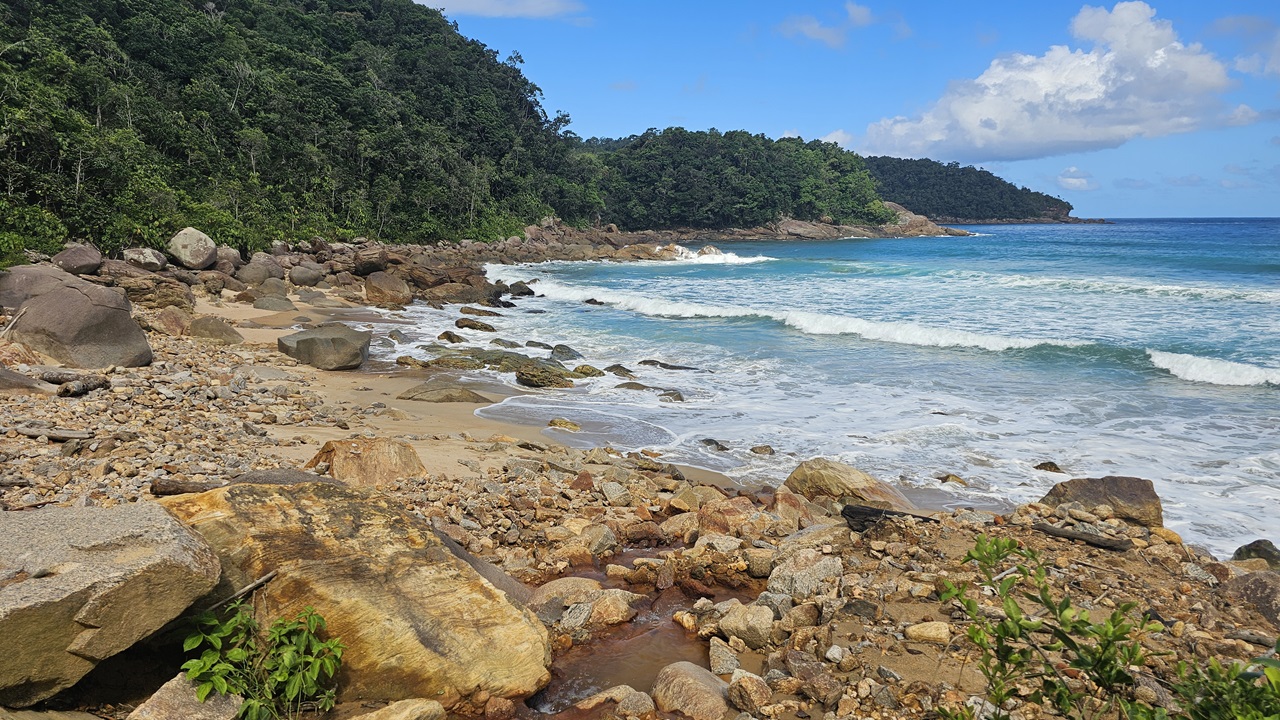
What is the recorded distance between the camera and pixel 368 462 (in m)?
6.37

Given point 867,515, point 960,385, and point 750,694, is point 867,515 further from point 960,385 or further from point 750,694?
point 960,385

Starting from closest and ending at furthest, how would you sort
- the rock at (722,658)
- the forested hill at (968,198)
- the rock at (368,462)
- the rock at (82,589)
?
the rock at (82,589)
the rock at (722,658)
the rock at (368,462)
the forested hill at (968,198)

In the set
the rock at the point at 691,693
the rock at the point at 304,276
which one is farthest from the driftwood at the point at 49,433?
the rock at the point at 304,276

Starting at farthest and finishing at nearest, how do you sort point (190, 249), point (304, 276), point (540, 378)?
point (304, 276) < point (190, 249) < point (540, 378)

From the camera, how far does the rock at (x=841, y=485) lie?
7.26 m

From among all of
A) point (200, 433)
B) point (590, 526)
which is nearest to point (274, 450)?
point (200, 433)

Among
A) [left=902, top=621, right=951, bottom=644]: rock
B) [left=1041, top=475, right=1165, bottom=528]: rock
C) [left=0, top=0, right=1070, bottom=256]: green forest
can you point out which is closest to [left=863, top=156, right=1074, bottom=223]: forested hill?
[left=0, top=0, right=1070, bottom=256]: green forest

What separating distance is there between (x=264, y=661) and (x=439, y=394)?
8.02 meters

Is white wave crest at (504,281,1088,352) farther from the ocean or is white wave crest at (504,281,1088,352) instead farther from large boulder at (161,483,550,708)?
large boulder at (161,483,550,708)

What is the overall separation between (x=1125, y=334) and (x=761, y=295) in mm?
14529

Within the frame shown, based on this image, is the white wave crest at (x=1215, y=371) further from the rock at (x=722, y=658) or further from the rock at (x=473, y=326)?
the rock at (x=473, y=326)

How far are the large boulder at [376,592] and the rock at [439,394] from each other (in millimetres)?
7016

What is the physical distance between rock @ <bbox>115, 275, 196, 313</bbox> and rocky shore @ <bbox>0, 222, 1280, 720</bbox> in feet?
16.3

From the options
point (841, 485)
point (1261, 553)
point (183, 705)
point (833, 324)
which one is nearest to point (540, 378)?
Answer: point (841, 485)
